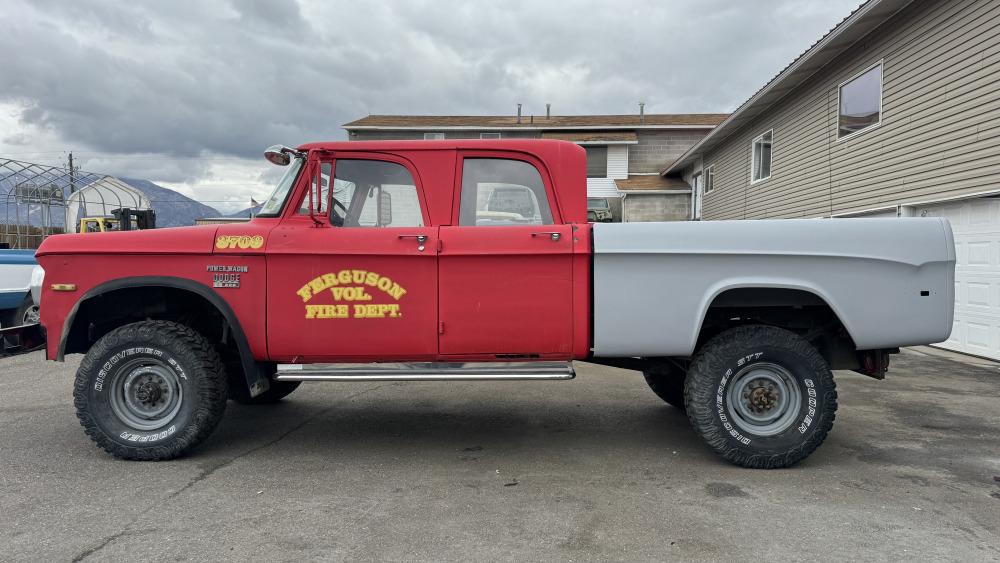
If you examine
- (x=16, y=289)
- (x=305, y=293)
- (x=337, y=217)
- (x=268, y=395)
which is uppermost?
(x=337, y=217)

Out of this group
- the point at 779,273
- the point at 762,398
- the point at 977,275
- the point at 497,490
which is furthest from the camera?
the point at 977,275

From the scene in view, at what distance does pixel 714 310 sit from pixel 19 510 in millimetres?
4376

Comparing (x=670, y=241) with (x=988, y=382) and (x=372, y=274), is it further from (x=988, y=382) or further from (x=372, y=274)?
(x=988, y=382)

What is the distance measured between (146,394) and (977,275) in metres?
9.42

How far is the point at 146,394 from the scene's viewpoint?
13.0ft

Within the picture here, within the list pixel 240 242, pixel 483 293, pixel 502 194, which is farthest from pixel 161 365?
pixel 502 194

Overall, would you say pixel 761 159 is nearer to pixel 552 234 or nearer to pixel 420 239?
pixel 552 234

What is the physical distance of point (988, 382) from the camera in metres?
6.46

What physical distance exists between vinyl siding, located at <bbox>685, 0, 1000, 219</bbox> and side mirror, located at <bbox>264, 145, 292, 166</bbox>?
803 cm

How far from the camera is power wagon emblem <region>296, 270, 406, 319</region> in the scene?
387 cm

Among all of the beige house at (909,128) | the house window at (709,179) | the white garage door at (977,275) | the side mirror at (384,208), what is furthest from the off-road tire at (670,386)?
the house window at (709,179)

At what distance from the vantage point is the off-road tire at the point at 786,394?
3793mm

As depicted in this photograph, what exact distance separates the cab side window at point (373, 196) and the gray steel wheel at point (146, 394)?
157 cm

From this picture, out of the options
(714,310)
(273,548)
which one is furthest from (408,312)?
(714,310)
